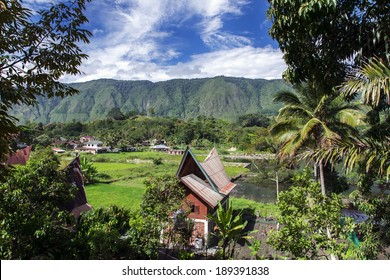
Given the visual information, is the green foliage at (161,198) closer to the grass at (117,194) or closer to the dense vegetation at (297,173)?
the dense vegetation at (297,173)

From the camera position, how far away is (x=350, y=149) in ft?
19.8

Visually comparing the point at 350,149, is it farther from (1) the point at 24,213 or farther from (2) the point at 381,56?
(1) the point at 24,213

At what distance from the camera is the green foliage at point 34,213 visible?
5.89 meters

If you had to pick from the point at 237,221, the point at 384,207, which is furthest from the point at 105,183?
the point at 384,207

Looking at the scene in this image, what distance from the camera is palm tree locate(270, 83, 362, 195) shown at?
1157 cm

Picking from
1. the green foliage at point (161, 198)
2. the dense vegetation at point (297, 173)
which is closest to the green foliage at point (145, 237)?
the dense vegetation at point (297, 173)

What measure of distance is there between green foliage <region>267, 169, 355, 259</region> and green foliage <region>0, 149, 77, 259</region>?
5.05 metres

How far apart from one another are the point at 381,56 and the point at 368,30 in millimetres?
654

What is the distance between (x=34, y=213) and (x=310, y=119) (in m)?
10.8

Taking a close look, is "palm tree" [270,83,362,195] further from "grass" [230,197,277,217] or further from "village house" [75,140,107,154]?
"village house" [75,140,107,154]

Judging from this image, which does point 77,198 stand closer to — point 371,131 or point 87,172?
point 371,131

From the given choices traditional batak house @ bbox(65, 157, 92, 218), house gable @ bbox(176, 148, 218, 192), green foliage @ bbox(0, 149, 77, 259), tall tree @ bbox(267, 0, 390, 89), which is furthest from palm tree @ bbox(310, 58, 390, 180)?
traditional batak house @ bbox(65, 157, 92, 218)

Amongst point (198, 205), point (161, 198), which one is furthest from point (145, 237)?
point (198, 205)

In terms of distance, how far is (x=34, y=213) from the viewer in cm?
632
